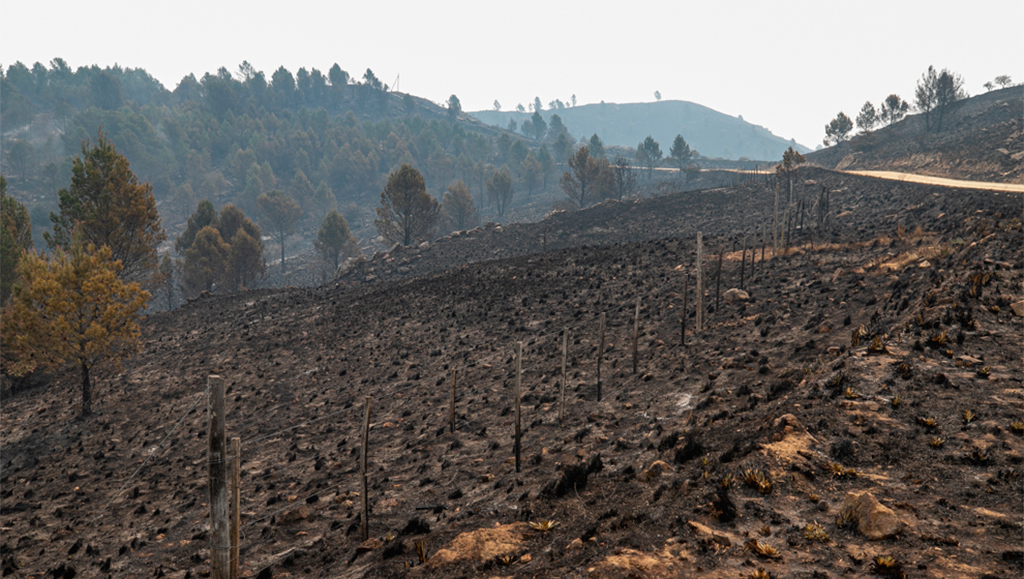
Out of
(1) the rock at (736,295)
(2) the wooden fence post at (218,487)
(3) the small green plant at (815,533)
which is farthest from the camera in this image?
(1) the rock at (736,295)

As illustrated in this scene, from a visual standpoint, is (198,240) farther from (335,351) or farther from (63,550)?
(63,550)

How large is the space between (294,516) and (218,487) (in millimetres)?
5903

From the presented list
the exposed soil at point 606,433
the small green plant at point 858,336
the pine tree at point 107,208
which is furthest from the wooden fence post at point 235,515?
the pine tree at point 107,208

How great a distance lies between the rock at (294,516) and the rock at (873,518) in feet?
38.4

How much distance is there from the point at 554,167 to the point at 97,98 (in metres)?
128

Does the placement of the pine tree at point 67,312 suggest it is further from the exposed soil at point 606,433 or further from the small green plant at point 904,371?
the small green plant at point 904,371

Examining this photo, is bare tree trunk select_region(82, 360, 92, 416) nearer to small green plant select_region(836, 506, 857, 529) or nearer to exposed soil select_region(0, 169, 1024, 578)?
exposed soil select_region(0, 169, 1024, 578)

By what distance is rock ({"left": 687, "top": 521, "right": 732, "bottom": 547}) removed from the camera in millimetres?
7486

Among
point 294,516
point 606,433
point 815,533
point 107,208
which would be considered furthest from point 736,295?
point 107,208

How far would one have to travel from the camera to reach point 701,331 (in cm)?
2294

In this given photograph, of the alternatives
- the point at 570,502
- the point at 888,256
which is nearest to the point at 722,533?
the point at 570,502

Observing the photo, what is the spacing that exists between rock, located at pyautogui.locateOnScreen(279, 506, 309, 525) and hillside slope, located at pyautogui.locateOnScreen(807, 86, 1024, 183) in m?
64.2

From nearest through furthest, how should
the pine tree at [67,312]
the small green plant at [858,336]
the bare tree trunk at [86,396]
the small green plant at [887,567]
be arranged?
the small green plant at [887,567], the small green plant at [858,336], the pine tree at [67,312], the bare tree trunk at [86,396]

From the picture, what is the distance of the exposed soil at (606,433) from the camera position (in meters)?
8.08
